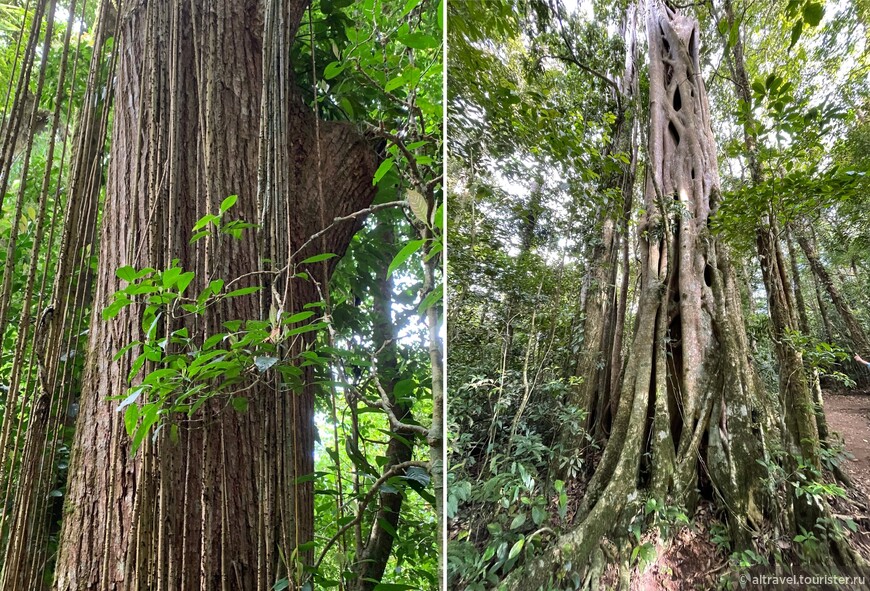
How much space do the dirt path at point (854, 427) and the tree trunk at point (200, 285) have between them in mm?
633

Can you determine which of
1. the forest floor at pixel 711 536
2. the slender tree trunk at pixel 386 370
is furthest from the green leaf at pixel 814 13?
the slender tree trunk at pixel 386 370

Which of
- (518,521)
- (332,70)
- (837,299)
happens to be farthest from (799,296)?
(332,70)

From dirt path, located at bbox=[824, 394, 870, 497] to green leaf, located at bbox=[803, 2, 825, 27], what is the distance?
49cm

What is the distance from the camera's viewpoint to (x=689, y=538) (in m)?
0.64

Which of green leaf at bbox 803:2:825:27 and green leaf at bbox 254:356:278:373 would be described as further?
green leaf at bbox 803:2:825:27

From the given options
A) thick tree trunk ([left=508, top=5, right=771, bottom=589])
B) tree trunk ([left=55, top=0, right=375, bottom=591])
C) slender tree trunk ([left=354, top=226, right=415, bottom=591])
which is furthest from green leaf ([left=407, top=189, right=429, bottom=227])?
slender tree trunk ([left=354, top=226, right=415, bottom=591])

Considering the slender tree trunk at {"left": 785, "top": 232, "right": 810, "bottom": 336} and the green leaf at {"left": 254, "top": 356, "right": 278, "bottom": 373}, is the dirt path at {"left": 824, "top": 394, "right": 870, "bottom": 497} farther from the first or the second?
the green leaf at {"left": 254, "top": 356, "right": 278, "bottom": 373}

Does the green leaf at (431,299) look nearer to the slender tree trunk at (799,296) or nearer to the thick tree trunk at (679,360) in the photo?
the thick tree trunk at (679,360)

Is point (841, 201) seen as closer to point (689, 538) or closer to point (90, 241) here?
point (689, 538)

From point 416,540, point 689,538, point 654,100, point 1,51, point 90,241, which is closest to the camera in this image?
point 689,538

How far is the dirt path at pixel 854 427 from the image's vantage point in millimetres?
590

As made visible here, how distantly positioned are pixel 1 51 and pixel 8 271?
1.57 metres

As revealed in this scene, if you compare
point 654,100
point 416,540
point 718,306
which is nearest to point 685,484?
point 718,306

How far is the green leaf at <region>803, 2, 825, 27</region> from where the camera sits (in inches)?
26.9
